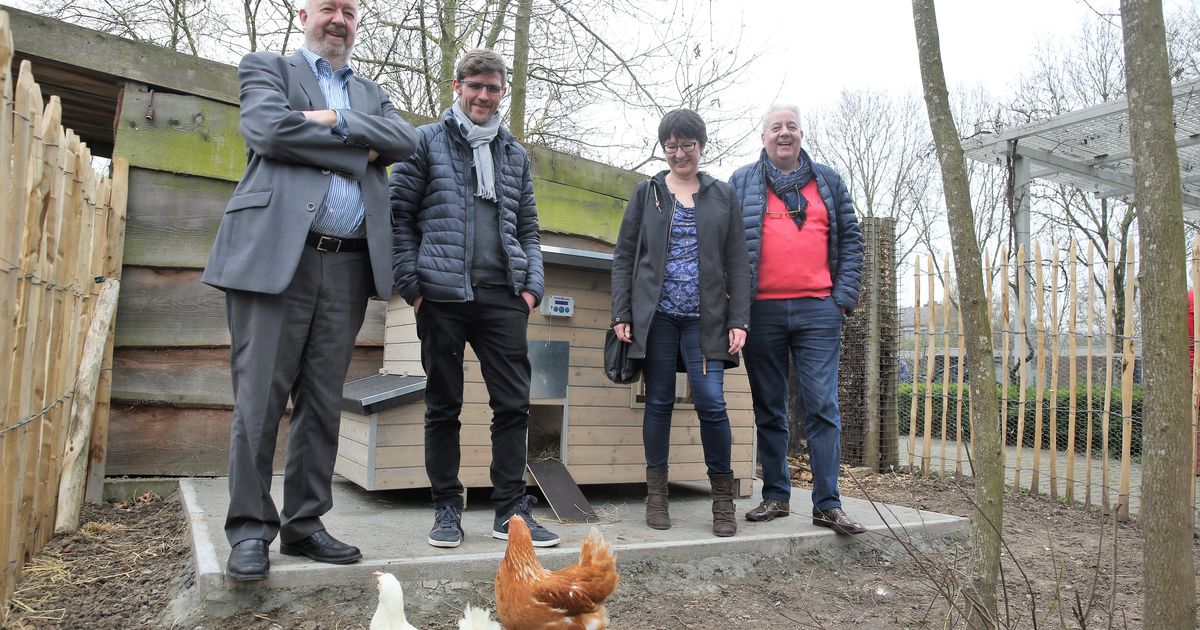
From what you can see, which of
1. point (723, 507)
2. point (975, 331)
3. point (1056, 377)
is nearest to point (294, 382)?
point (723, 507)

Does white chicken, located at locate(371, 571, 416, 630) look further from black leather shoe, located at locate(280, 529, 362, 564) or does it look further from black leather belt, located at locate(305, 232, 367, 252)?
black leather belt, located at locate(305, 232, 367, 252)

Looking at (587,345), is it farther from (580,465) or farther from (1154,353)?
(1154,353)

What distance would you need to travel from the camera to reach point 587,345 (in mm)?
4453

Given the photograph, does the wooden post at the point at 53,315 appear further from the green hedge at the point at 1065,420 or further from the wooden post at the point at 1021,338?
the wooden post at the point at 1021,338

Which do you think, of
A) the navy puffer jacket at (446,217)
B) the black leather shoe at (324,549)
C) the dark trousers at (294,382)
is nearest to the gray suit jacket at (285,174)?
the dark trousers at (294,382)

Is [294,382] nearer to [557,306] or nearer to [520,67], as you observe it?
[557,306]

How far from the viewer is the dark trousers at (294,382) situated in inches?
106

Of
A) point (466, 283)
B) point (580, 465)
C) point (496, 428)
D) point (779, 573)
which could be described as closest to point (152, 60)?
point (466, 283)

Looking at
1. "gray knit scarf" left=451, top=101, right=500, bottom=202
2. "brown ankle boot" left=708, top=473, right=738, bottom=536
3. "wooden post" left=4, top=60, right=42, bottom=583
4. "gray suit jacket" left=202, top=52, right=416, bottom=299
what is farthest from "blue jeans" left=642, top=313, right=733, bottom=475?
"wooden post" left=4, top=60, right=42, bottom=583

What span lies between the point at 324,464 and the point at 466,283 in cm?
89

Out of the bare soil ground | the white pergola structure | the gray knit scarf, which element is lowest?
the bare soil ground

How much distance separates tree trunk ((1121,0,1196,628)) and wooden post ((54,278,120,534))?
4.31 m

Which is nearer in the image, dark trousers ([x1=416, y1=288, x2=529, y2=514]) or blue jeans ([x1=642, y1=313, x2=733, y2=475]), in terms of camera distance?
dark trousers ([x1=416, y1=288, x2=529, y2=514])

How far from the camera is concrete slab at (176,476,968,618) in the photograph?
2664mm
